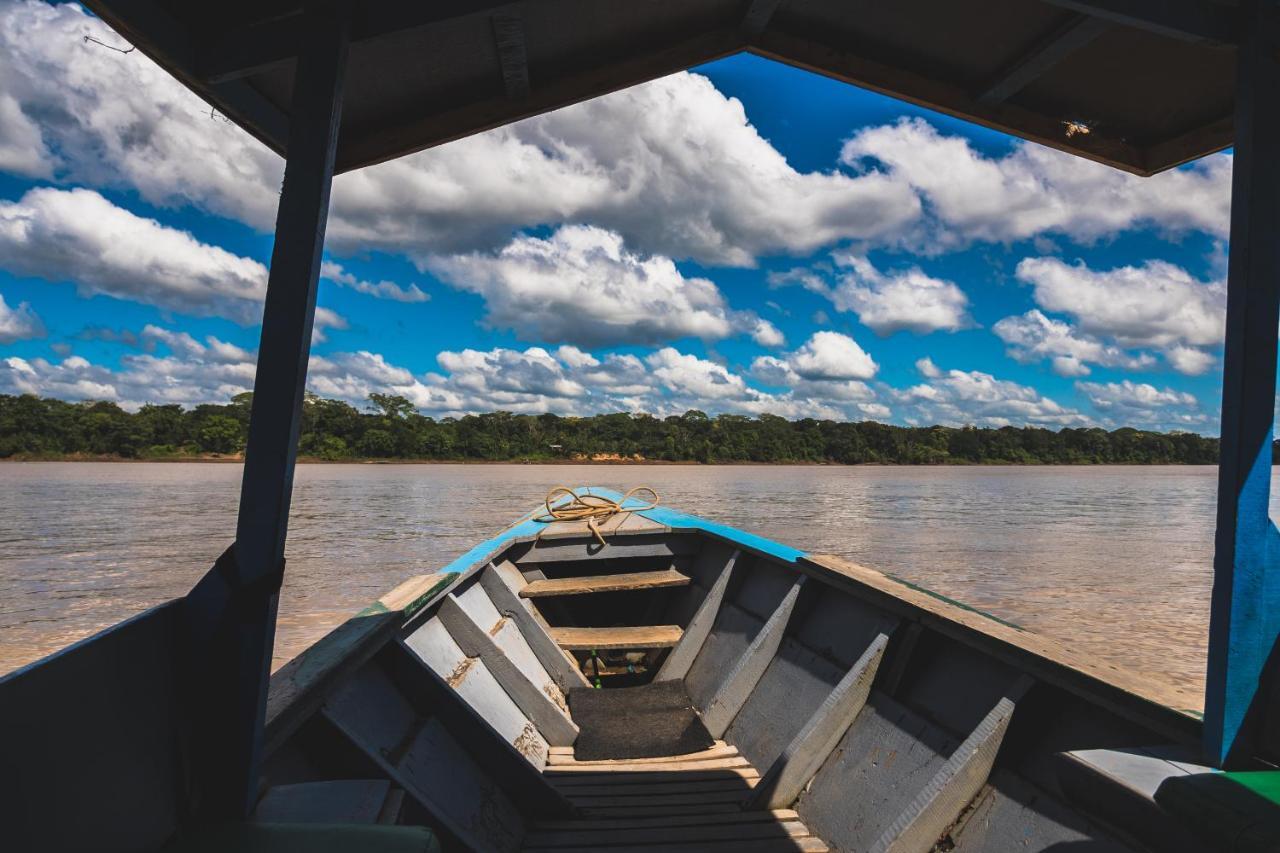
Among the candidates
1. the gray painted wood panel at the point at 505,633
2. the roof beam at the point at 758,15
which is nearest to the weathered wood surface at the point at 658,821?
the gray painted wood panel at the point at 505,633

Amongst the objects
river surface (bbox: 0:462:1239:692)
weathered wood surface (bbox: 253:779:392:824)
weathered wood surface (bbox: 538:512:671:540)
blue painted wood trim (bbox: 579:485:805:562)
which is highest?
blue painted wood trim (bbox: 579:485:805:562)

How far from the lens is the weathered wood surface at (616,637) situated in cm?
404

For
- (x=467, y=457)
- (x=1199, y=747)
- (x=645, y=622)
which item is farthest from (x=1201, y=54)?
(x=467, y=457)

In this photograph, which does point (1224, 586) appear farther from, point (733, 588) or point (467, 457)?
point (467, 457)

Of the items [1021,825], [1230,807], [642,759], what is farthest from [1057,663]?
[642,759]

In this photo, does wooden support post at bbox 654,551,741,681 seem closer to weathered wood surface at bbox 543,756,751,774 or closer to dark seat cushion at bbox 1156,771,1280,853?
weathered wood surface at bbox 543,756,751,774

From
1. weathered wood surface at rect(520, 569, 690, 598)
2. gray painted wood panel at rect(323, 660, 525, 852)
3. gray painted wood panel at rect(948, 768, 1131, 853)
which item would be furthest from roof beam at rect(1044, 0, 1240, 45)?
weathered wood surface at rect(520, 569, 690, 598)

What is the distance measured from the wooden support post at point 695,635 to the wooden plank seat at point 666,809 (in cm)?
79

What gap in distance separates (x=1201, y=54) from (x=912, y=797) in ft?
7.53

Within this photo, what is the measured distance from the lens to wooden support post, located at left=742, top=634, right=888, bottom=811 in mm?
2541

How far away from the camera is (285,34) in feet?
5.74

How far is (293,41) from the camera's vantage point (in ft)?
5.69

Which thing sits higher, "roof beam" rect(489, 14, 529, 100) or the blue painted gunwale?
"roof beam" rect(489, 14, 529, 100)

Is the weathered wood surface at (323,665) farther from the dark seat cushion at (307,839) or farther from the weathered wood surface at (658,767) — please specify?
the weathered wood surface at (658,767)
